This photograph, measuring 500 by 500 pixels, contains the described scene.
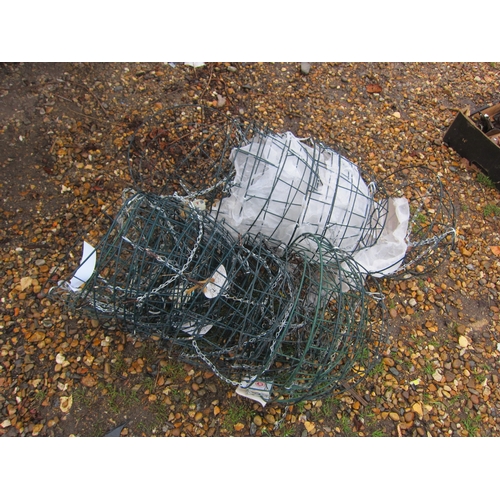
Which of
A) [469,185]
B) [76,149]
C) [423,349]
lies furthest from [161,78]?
[423,349]

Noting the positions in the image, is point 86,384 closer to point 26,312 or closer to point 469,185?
point 26,312

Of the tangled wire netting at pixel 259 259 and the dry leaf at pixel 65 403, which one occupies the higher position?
the tangled wire netting at pixel 259 259

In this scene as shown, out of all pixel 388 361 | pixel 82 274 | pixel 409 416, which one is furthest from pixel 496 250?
pixel 82 274

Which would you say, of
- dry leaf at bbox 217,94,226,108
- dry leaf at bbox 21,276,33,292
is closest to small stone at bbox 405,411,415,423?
dry leaf at bbox 21,276,33,292

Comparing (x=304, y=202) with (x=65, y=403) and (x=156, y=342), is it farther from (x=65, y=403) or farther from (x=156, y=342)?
(x=65, y=403)

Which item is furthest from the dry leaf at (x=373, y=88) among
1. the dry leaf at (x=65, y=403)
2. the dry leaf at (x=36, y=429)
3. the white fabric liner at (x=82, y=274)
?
the dry leaf at (x=36, y=429)

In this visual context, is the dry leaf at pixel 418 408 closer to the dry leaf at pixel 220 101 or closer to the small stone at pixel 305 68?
the dry leaf at pixel 220 101

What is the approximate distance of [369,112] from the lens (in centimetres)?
312

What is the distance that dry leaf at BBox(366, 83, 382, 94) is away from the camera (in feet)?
10.6

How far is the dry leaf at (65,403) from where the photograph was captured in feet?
6.45

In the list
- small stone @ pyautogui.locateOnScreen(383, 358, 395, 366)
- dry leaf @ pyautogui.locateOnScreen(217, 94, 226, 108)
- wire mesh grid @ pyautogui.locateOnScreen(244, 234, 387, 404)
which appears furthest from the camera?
dry leaf @ pyautogui.locateOnScreen(217, 94, 226, 108)

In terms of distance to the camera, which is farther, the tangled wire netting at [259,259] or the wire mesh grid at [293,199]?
the wire mesh grid at [293,199]

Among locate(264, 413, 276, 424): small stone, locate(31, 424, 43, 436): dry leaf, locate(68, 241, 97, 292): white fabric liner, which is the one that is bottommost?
locate(31, 424, 43, 436): dry leaf

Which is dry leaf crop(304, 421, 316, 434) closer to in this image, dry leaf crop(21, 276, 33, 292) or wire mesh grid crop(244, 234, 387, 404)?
wire mesh grid crop(244, 234, 387, 404)
